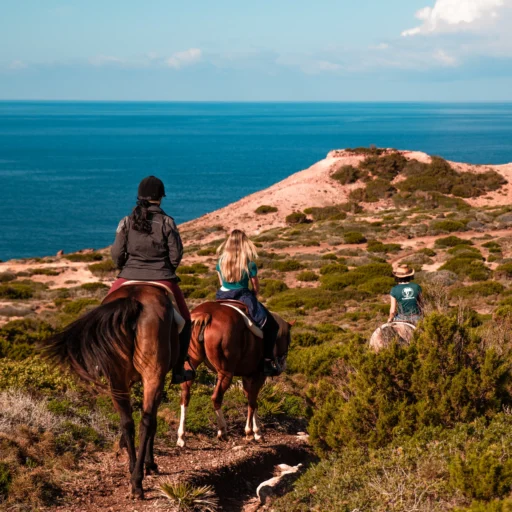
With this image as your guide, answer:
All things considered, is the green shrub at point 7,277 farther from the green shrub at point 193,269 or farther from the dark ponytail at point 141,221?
the dark ponytail at point 141,221

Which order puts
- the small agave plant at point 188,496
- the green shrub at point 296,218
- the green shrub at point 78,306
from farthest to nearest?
the green shrub at point 296,218, the green shrub at point 78,306, the small agave plant at point 188,496

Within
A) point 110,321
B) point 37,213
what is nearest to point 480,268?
point 110,321

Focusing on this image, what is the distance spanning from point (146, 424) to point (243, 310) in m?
2.22

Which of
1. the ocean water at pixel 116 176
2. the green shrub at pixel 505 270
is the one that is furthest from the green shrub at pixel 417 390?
the ocean water at pixel 116 176

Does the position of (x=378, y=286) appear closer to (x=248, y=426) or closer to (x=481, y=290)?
(x=481, y=290)

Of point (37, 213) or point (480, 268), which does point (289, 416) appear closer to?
point (480, 268)

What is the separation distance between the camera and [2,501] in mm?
6055

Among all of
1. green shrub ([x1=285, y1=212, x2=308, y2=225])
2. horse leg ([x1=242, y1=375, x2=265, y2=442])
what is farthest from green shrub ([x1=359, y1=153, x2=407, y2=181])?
horse leg ([x1=242, y1=375, x2=265, y2=442])

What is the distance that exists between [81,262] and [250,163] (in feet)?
341

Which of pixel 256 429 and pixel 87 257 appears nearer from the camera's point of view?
pixel 256 429

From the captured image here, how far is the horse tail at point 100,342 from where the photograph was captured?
6.18 m

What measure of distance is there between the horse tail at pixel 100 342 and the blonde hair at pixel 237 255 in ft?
6.43

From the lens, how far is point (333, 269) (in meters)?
34.2

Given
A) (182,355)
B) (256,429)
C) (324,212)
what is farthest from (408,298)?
(324,212)
